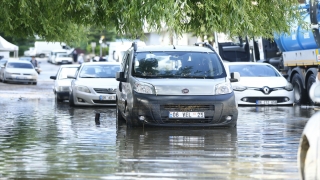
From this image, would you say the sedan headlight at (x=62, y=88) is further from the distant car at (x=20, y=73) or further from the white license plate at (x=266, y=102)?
the distant car at (x=20, y=73)

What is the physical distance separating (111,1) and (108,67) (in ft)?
42.8

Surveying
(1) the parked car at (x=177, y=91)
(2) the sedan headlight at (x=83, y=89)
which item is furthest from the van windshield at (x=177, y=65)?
(2) the sedan headlight at (x=83, y=89)

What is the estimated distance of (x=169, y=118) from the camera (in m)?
15.7

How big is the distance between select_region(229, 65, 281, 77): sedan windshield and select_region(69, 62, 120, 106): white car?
3.87 metres

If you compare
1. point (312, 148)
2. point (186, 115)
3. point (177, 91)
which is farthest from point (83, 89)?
point (312, 148)

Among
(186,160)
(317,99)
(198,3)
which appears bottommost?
(186,160)

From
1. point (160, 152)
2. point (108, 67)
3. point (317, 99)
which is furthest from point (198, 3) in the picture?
point (108, 67)

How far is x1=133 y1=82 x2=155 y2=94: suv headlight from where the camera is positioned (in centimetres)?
1597

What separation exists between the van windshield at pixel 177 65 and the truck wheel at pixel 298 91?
1016cm

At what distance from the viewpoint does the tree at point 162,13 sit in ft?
40.3

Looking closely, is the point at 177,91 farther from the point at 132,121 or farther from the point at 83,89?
the point at 83,89

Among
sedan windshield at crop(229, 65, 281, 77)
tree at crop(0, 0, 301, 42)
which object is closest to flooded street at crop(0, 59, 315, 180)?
tree at crop(0, 0, 301, 42)

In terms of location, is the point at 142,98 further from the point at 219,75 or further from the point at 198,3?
the point at 198,3

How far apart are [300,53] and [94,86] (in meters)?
6.74
